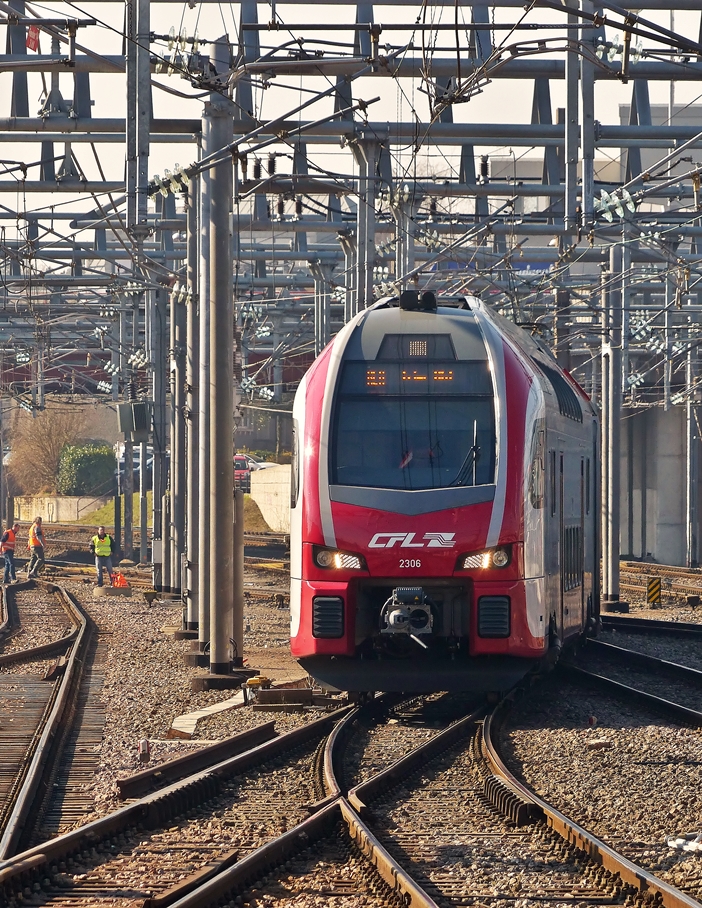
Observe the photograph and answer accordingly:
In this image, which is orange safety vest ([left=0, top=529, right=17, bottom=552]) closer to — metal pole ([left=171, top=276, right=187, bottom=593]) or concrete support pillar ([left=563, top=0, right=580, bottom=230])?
metal pole ([left=171, top=276, right=187, bottom=593])

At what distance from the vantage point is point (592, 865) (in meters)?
7.17

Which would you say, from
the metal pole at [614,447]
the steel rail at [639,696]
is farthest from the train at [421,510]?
the metal pole at [614,447]

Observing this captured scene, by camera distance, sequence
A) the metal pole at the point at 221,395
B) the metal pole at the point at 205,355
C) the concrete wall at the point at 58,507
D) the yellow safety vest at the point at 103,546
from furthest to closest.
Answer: the concrete wall at the point at 58,507 → the yellow safety vest at the point at 103,546 → the metal pole at the point at 205,355 → the metal pole at the point at 221,395

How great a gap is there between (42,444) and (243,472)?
48.6 feet

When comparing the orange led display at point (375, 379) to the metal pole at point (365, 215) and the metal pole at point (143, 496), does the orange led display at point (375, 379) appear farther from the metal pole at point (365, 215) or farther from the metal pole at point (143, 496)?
the metal pole at point (143, 496)

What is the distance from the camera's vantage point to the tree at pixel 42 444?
7119 cm

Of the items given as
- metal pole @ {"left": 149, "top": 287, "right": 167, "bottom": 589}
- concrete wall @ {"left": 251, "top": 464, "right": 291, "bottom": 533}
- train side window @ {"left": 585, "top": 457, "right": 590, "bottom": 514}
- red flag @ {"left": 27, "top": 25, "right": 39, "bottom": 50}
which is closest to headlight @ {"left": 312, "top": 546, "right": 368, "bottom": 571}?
train side window @ {"left": 585, "top": 457, "right": 590, "bottom": 514}

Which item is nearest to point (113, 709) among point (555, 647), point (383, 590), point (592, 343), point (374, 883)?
point (383, 590)

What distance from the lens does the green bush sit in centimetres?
7062

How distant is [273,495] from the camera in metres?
57.2

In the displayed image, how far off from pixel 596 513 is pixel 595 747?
928 centimetres

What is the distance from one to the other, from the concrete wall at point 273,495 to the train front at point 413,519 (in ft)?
137

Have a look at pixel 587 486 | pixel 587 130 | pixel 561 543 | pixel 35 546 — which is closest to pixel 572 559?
pixel 561 543

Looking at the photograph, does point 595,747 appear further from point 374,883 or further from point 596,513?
point 596,513
